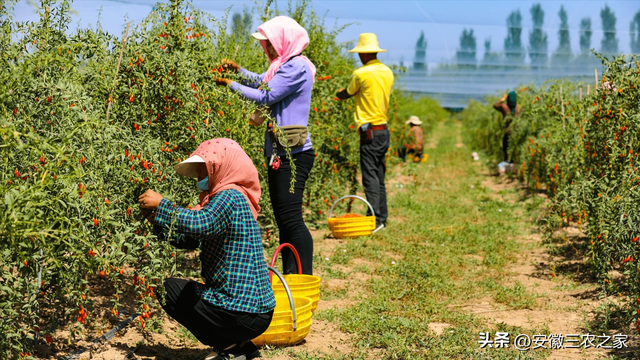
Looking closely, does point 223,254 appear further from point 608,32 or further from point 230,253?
point 608,32

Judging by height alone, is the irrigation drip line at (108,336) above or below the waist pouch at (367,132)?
below

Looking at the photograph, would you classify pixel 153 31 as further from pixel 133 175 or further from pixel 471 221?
pixel 471 221

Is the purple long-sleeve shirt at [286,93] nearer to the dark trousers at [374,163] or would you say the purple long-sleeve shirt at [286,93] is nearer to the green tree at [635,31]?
the dark trousers at [374,163]

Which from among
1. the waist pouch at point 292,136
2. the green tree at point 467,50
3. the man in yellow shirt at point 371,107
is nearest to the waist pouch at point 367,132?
the man in yellow shirt at point 371,107

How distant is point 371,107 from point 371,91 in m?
0.15

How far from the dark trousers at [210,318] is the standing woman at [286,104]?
903mm

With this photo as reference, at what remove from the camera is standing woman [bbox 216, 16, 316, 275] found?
3.66m

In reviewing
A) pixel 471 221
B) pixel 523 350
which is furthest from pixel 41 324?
pixel 471 221

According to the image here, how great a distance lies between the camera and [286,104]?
149 inches

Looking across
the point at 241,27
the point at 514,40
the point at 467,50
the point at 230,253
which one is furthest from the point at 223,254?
the point at 467,50

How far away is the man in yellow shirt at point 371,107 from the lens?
584cm

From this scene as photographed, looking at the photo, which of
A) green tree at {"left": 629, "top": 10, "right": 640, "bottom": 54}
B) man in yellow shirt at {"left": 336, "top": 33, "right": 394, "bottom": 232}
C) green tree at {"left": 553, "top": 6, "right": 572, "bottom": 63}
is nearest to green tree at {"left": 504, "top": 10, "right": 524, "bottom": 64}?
green tree at {"left": 553, "top": 6, "right": 572, "bottom": 63}

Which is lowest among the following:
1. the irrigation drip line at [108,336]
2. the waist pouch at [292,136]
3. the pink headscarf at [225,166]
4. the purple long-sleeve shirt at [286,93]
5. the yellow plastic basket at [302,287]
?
the irrigation drip line at [108,336]

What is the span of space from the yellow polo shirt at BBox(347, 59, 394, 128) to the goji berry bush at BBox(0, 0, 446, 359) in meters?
2.06
